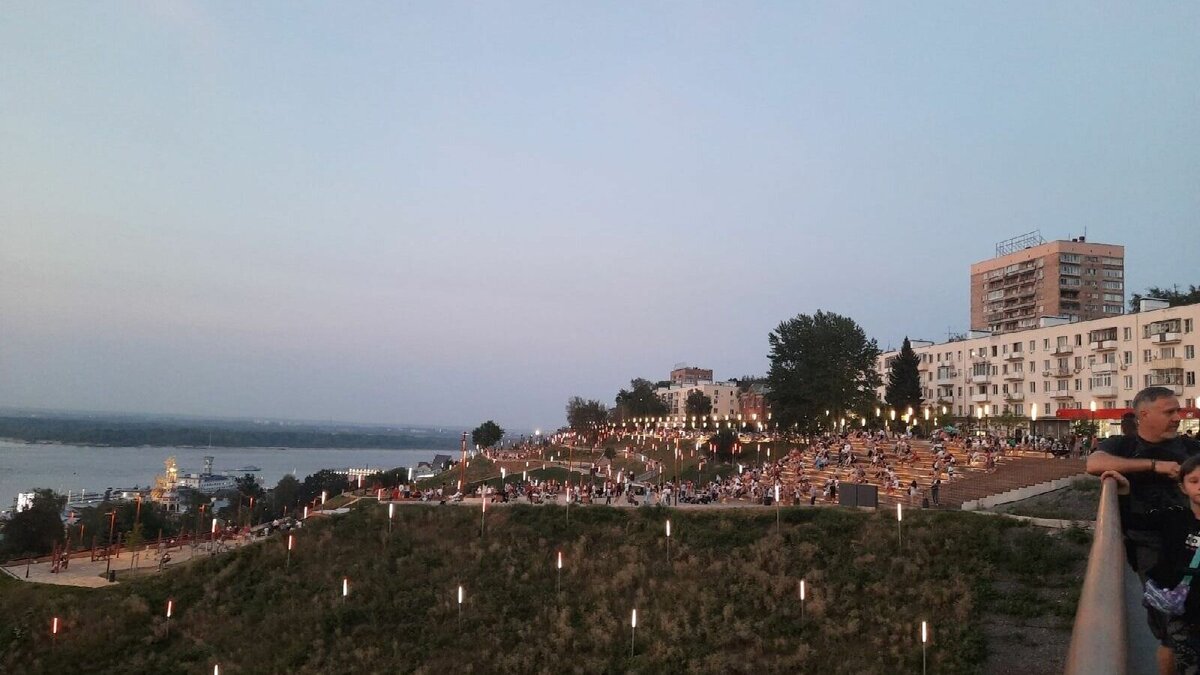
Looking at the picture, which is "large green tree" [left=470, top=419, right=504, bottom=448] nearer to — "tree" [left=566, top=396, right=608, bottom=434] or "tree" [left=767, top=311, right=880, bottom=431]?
"tree" [left=566, top=396, right=608, bottom=434]

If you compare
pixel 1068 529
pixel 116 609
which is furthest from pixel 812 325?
pixel 116 609

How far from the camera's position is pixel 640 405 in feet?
456

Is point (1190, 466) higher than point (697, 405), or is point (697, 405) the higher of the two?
point (1190, 466)

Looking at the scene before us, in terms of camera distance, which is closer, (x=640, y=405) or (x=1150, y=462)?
(x=1150, y=462)

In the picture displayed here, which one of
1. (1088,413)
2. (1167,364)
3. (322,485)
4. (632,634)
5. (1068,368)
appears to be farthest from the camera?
(322,485)

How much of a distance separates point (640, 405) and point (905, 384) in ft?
190

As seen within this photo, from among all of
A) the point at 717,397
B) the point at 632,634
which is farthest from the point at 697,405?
the point at 632,634

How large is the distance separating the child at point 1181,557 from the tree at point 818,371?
75.3 meters

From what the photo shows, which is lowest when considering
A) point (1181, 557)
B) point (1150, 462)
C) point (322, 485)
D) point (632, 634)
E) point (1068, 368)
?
point (322, 485)

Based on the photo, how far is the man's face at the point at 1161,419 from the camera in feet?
16.2

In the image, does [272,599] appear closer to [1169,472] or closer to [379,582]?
[379,582]

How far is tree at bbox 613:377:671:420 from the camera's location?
137375 mm

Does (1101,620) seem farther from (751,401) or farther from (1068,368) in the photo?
(751,401)

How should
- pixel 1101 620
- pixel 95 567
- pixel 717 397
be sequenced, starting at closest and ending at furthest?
pixel 1101 620 < pixel 95 567 < pixel 717 397
